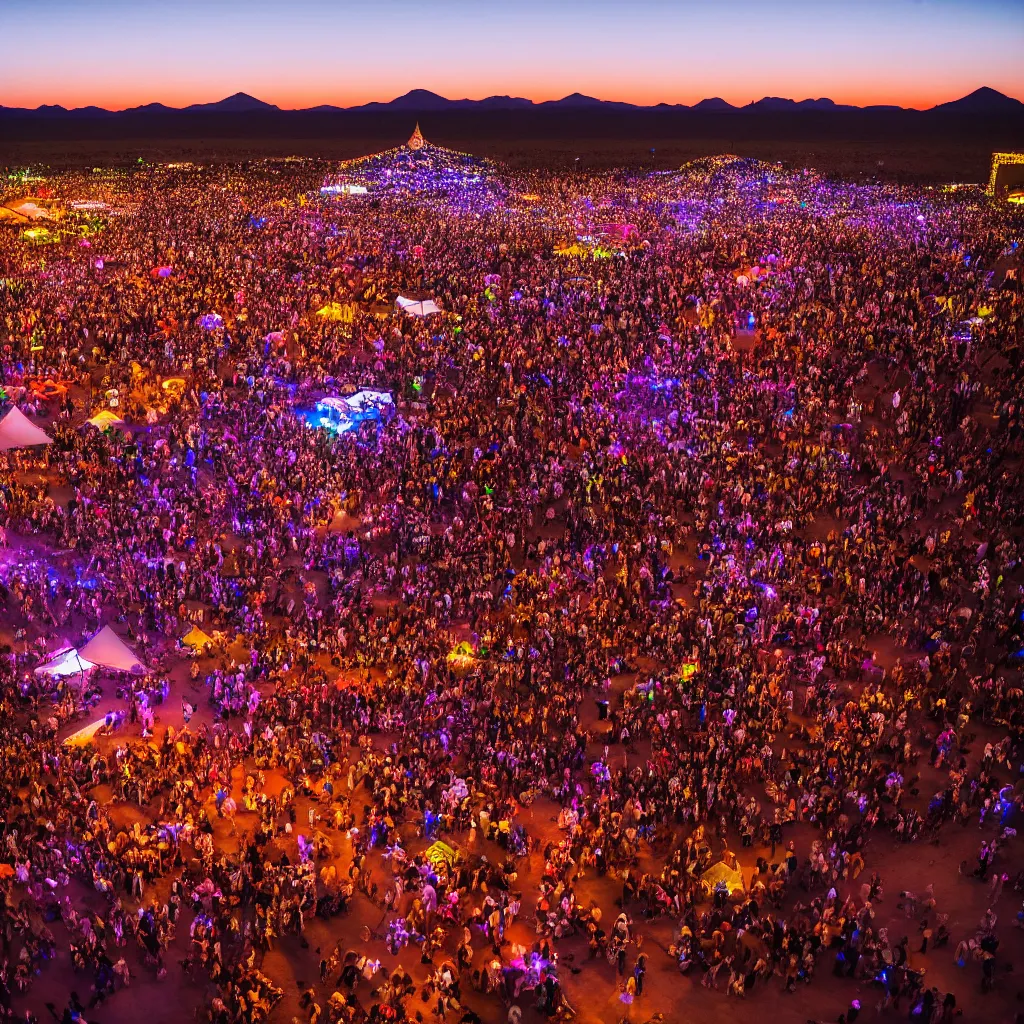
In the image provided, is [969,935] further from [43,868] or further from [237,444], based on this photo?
[237,444]

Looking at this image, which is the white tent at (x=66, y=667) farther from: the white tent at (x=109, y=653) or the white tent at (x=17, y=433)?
the white tent at (x=17, y=433)

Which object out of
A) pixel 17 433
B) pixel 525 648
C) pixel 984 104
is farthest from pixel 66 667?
pixel 984 104

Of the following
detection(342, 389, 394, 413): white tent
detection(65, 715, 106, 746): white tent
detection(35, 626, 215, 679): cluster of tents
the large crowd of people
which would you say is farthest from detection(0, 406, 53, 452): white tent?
detection(65, 715, 106, 746): white tent

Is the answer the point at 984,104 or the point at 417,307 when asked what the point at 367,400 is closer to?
the point at 417,307

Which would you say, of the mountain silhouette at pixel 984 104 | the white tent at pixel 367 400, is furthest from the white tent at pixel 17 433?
the mountain silhouette at pixel 984 104

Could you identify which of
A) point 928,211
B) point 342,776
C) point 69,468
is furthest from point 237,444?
point 928,211

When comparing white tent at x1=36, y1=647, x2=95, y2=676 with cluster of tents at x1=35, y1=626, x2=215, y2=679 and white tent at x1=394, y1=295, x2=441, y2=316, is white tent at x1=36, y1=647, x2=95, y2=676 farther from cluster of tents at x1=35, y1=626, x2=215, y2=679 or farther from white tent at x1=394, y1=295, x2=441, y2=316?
white tent at x1=394, y1=295, x2=441, y2=316
